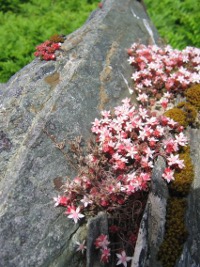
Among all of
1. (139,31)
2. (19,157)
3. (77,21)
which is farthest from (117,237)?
(77,21)

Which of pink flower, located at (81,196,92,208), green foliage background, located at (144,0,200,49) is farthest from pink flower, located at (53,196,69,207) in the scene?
green foliage background, located at (144,0,200,49)

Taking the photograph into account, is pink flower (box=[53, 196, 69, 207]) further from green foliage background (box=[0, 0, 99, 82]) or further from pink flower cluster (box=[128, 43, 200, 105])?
green foliage background (box=[0, 0, 99, 82])

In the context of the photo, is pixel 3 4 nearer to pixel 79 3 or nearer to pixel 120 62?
pixel 79 3

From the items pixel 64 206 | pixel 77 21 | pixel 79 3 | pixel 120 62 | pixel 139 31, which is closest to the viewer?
pixel 64 206

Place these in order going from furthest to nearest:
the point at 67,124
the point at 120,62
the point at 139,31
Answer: the point at 139,31, the point at 120,62, the point at 67,124

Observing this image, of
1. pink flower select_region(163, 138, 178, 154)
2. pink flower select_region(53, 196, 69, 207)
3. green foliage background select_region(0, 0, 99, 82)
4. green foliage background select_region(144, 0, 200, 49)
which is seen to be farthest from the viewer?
green foliage background select_region(144, 0, 200, 49)

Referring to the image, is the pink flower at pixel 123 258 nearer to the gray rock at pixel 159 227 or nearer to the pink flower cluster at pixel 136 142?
the gray rock at pixel 159 227
